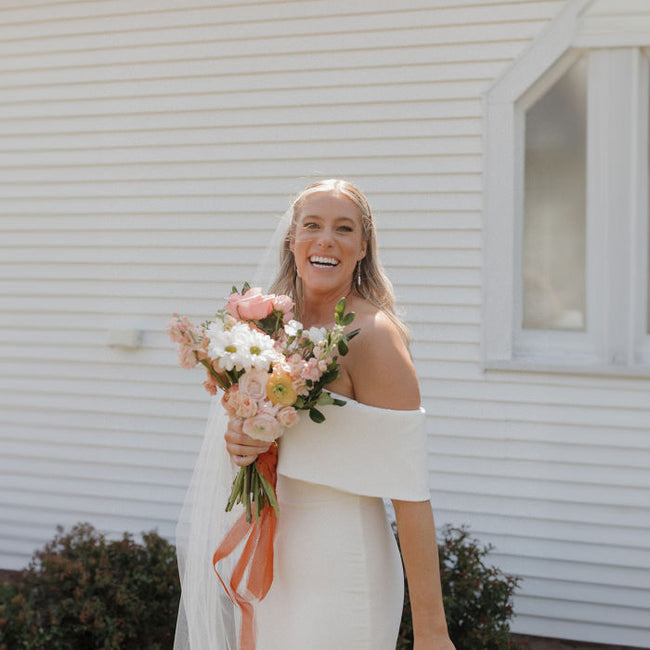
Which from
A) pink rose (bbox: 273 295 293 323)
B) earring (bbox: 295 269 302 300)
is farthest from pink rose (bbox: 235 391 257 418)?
earring (bbox: 295 269 302 300)

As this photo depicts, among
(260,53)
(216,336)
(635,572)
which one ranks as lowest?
(635,572)

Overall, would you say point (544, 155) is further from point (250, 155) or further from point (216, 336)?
point (216, 336)

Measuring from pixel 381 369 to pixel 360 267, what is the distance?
382 millimetres

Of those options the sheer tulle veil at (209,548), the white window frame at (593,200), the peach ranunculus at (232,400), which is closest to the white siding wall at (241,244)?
the white window frame at (593,200)

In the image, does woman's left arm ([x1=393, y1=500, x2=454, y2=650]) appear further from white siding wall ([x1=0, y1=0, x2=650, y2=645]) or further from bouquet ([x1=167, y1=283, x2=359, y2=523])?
white siding wall ([x1=0, y1=0, x2=650, y2=645])

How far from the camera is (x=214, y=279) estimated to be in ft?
16.5

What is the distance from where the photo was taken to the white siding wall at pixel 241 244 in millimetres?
4410

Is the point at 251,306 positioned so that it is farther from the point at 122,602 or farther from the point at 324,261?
the point at 122,602

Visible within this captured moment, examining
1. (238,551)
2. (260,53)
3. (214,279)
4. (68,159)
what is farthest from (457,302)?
(68,159)

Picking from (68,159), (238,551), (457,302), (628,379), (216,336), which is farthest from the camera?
(68,159)

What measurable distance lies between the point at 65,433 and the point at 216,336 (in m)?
4.00

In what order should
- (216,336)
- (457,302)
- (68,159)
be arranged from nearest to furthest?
(216,336) → (457,302) → (68,159)

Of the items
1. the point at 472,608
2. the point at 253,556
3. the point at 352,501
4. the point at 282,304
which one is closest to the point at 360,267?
the point at 282,304

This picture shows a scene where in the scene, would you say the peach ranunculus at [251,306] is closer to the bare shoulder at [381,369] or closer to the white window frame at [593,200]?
the bare shoulder at [381,369]
